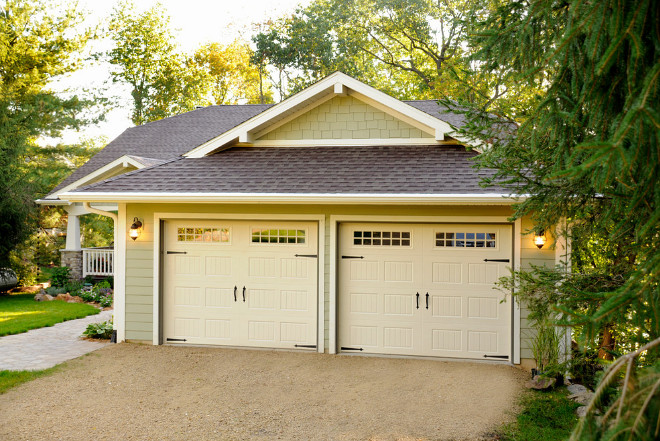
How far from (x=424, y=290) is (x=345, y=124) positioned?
3.36m

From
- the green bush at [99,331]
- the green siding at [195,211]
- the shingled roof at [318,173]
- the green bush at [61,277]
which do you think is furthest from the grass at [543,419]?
the green bush at [61,277]

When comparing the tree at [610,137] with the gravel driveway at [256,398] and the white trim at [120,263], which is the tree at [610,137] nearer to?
the gravel driveway at [256,398]

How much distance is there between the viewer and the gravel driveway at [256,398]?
19.3 feet

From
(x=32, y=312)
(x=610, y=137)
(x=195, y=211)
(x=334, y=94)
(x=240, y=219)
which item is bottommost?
(x=32, y=312)

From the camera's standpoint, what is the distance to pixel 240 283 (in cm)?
952

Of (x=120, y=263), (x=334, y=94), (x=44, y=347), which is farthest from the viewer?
(x=334, y=94)

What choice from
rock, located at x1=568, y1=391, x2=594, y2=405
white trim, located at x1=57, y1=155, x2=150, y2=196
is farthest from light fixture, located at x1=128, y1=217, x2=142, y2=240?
rock, located at x1=568, y1=391, x2=594, y2=405

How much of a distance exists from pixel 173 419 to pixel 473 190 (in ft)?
16.4

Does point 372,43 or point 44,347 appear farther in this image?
point 372,43

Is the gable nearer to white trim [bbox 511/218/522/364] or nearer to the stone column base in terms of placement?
white trim [bbox 511/218/522/364]

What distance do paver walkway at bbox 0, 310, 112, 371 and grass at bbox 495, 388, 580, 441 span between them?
6518mm

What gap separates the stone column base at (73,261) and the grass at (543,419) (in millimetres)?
14630

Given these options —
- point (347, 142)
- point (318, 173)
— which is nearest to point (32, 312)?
point (318, 173)

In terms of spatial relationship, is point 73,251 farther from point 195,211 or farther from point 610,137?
point 610,137
